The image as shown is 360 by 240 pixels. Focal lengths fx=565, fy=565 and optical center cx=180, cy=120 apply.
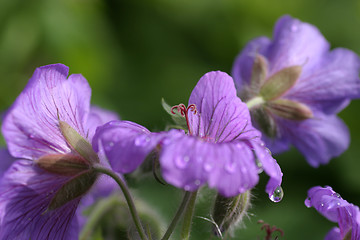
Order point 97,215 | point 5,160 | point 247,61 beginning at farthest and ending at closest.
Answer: point 247,61 < point 97,215 < point 5,160

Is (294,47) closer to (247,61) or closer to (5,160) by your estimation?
(247,61)

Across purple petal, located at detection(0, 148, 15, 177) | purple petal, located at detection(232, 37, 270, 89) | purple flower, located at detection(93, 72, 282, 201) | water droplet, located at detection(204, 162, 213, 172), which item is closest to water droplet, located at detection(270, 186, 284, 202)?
purple flower, located at detection(93, 72, 282, 201)

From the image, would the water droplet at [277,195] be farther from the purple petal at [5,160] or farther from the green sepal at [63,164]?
the purple petal at [5,160]

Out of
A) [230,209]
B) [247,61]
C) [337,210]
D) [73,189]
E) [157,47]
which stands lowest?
[157,47]

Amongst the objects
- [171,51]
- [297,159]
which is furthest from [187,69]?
[297,159]

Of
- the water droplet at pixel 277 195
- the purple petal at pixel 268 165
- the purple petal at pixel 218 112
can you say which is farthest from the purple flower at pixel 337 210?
the purple petal at pixel 218 112

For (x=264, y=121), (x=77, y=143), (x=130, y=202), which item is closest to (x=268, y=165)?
(x=130, y=202)

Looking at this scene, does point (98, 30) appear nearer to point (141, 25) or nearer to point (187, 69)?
point (141, 25)
